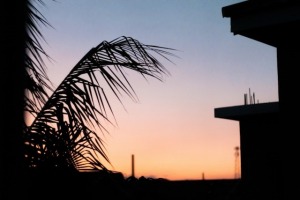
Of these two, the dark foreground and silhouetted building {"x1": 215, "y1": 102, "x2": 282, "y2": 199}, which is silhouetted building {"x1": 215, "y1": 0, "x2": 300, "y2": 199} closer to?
the dark foreground

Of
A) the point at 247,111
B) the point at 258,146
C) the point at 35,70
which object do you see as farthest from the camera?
the point at 258,146

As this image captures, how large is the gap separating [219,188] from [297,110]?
386 inches

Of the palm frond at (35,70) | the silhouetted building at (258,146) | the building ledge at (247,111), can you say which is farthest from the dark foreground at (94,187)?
the silhouetted building at (258,146)

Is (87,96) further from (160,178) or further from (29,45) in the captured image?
(160,178)

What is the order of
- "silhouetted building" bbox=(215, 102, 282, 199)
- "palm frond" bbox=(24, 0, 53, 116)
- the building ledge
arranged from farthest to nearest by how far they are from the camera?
"silhouetted building" bbox=(215, 102, 282, 199), the building ledge, "palm frond" bbox=(24, 0, 53, 116)

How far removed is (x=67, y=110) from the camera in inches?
196

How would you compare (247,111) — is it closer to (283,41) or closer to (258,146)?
(258,146)

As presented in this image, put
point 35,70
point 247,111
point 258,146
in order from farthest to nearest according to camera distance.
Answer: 1. point 258,146
2. point 247,111
3. point 35,70

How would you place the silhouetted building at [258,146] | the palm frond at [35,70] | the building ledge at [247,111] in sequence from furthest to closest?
the silhouetted building at [258,146], the building ledge at [247,111], the palm frond at [35,70]

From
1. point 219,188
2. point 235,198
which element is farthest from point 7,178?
point 219,188

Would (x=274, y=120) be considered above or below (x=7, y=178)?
above

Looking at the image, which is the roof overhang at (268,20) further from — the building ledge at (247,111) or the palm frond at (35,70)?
the building ledge at (247,111)

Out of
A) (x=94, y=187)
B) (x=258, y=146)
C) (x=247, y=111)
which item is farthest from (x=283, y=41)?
(x=258, y=146)

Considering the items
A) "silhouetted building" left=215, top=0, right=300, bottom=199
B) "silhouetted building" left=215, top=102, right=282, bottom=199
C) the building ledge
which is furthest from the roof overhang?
"silhouetted building" left=215, top=102, right=282, bottom=199
